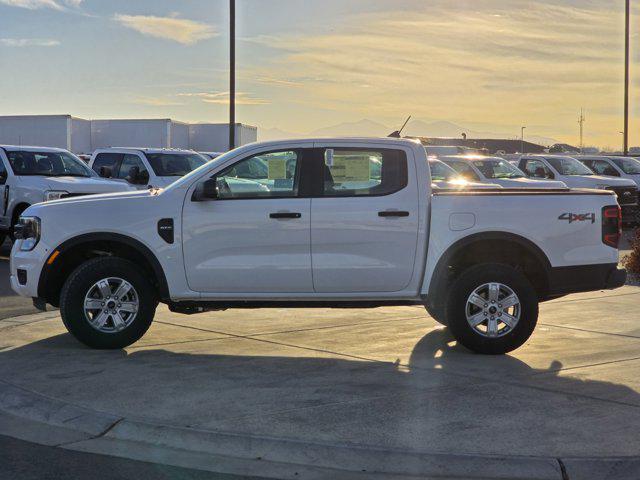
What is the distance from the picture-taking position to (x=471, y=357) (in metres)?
8.14

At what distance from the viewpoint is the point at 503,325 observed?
8.27 metres

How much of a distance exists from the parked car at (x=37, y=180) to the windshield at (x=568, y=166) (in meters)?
12.8

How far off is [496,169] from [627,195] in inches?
182

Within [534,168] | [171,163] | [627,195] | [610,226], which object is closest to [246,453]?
[610,226]

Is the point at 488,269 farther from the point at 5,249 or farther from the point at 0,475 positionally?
the point at 5,249

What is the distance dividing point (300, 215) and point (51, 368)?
2.44m

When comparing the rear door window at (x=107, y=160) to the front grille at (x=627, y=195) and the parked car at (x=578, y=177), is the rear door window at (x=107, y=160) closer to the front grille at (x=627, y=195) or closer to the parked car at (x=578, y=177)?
the parked car at (x=578, y=177)

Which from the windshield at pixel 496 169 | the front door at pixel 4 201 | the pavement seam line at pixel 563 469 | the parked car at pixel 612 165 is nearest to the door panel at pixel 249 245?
the pavement seam line at pixel 563 469

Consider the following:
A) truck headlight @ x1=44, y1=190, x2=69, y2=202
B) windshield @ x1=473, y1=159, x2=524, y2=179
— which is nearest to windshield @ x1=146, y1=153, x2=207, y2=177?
truck headlight @ x1=44, y1=190, x2=69, y2=202

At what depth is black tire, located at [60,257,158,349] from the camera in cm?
829

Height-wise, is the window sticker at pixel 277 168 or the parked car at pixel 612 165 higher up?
the parked car at pixel 612 165

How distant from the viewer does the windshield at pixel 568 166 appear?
24.9 meters

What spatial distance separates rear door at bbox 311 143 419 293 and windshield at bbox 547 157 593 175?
17.4m

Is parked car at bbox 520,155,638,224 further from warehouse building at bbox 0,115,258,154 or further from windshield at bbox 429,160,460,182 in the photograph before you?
warehouse building at bbox 0,115,258,154
